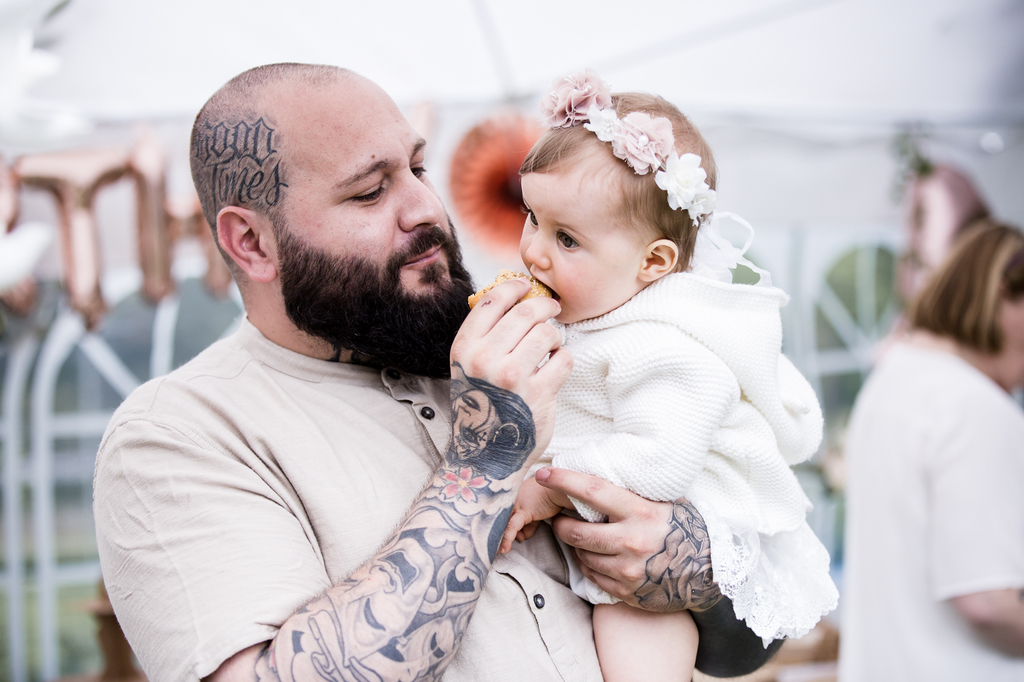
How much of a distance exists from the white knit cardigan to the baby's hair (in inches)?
5.1

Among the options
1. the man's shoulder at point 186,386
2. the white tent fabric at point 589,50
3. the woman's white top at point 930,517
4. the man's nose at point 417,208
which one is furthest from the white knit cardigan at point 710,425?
the white tent fabric at point 589,50

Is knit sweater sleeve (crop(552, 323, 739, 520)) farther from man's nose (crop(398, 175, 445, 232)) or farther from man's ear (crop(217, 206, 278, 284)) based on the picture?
man's ear (crop(217, 206, 278, 284))

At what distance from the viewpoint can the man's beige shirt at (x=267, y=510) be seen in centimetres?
131

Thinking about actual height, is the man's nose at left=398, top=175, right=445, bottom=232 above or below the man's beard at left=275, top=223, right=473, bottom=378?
above

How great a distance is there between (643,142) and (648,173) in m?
0.07

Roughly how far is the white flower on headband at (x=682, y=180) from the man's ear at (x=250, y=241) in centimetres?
102

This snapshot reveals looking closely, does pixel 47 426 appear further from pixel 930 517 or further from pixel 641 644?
pixel 930 517

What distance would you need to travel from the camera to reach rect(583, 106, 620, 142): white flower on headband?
159 centimetres

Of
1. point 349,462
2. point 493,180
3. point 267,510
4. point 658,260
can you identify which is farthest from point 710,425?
point 493,180

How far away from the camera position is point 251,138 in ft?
6.05

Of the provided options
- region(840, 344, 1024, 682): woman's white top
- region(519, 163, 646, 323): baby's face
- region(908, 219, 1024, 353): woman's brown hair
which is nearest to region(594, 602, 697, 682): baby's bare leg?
region(519, 163, 646, 323): baby's face

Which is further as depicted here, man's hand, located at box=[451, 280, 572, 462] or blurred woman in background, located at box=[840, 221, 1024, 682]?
blurred woman in background, located at box=[840, 221, 1024, 682]

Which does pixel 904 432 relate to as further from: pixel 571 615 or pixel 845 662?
pixel 571 615

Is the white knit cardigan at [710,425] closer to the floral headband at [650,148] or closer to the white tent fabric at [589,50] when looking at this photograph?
the floral headband at [650,148]
